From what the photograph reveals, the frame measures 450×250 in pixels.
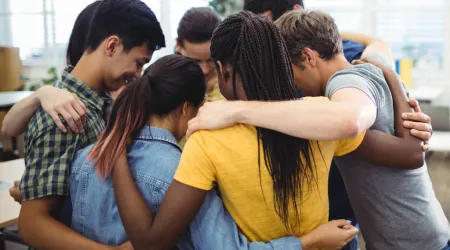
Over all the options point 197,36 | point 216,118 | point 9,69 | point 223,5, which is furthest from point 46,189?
point 9,69

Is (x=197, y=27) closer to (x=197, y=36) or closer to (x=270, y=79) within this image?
(x=197, y=36)

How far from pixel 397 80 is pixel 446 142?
2.69 metres

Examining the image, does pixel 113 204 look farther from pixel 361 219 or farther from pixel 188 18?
pixel 188 18

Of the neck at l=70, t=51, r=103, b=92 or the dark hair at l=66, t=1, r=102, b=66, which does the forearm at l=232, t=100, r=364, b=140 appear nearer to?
the neck at l=70, t=51, r=103, b=92

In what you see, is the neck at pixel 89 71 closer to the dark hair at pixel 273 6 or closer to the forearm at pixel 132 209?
the forearm at pixel 132 209

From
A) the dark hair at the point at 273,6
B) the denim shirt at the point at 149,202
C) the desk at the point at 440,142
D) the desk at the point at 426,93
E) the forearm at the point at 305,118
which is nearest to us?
the forearm at the point at 305,118

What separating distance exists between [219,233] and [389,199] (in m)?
0.49

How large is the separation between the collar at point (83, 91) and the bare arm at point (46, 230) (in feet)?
1.02

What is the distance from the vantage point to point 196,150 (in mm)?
1057

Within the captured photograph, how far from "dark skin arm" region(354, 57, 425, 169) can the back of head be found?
251 millimetres

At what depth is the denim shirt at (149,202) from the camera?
3.68ft

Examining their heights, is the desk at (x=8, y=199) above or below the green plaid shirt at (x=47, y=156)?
below

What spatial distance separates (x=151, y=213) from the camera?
3.76ft

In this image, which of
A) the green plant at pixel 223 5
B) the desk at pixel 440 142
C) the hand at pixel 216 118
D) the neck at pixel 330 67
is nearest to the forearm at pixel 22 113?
the hand at pixel 216 118
